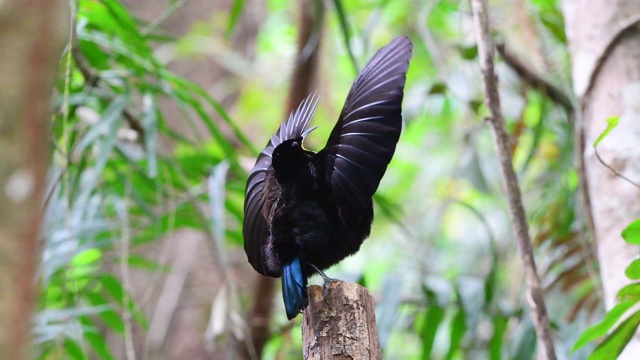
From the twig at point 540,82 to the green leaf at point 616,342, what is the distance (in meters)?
1.97

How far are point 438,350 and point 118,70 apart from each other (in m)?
3.03

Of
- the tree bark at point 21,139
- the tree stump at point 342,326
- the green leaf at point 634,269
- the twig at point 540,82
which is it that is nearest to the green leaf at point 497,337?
the twig at point 540,82

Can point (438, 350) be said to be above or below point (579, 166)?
above

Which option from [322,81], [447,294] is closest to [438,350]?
[322,81]

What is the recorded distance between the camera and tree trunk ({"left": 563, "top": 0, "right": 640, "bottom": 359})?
7.90 feet

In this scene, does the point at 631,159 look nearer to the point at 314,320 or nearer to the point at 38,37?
the point at 314,320

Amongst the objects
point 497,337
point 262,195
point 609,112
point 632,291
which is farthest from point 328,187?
point 497,337

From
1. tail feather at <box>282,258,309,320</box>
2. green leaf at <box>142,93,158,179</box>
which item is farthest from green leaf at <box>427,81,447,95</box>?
tail feather at <box>282,258,309,320</box>

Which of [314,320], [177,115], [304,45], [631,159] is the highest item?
[177,115]

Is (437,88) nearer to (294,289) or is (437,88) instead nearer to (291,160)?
(291,160)

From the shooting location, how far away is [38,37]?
708 mm

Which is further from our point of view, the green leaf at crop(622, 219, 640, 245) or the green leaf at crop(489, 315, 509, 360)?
the green leaf at crop(489, 315, 509, 360)

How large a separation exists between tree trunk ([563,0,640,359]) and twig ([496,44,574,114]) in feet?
3.43

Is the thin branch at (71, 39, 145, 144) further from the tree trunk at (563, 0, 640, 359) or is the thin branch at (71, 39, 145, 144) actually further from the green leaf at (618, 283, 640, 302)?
the green leaf at (618, 283, 640, 302)
